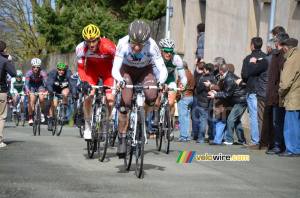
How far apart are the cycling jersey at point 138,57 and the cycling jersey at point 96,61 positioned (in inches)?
53.6

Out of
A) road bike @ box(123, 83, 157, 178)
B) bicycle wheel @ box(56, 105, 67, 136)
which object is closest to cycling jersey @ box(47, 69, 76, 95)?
bicycle wheel @ box(56, 105, 67, 136)

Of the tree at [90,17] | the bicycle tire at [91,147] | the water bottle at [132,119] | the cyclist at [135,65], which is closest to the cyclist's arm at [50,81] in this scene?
the bicycle tire at [91,147]

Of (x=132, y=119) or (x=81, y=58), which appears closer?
(x=132, y=119)

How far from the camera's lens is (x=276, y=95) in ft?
37.0

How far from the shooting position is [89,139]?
407 inches

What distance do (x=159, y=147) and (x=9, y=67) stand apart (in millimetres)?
3416

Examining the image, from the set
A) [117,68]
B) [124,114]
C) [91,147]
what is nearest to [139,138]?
[124,114]

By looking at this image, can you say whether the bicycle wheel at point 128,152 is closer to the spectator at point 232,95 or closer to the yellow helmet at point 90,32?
the yellow helmet at point 90,32

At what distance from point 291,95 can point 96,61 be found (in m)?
3.52

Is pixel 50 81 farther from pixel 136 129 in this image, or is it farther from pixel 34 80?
pixel 136 129

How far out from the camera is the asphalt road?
7242 millimetres

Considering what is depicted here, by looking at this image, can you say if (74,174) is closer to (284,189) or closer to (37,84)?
(284,189)

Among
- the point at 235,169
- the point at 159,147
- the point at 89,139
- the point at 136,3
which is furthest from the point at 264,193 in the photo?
the point at 136,3

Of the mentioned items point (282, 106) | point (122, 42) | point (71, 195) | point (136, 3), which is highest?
point (136, 3)
